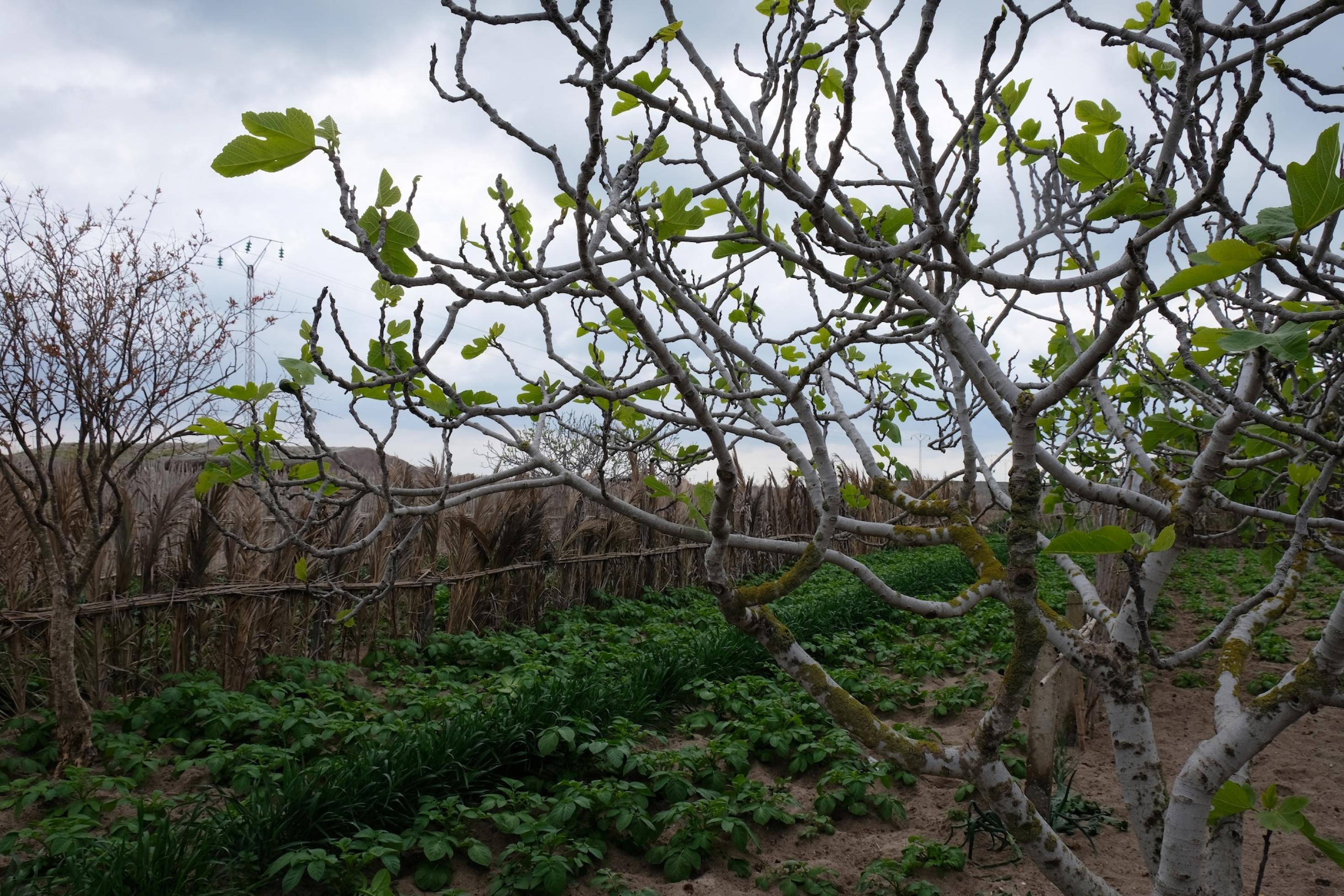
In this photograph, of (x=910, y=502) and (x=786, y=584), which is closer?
(x=786, y=584)

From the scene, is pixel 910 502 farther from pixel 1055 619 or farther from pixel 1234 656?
pixel 1234 656

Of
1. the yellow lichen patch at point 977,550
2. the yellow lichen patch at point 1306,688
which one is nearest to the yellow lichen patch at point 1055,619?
the yellow lichen patch at point 977,550

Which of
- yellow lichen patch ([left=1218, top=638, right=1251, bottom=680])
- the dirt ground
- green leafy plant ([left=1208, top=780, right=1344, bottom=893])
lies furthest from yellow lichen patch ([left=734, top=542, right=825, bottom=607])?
the dirt ground

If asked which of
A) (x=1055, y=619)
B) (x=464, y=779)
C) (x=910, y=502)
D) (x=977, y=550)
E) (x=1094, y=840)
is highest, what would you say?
(x=910, y=502)

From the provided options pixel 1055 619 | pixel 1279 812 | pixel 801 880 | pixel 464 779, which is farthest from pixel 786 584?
pixel 464 779

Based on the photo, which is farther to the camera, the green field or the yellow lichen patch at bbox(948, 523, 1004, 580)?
the green field

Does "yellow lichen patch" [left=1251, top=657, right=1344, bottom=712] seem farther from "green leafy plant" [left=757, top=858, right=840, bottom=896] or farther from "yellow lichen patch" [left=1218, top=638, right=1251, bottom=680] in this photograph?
"green leafy plant" [left=757, top=858, right=840, bottom=896]

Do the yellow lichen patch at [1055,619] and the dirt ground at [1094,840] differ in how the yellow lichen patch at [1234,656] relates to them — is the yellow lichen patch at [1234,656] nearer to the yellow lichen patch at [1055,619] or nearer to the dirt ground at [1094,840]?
the yellow lichen patch at [1055,619]

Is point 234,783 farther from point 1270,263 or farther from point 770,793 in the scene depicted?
point 1270,263

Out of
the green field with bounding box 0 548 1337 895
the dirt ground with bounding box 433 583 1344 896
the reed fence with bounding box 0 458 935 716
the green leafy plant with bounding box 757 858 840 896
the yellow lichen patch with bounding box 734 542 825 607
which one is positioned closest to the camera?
the yellow lichen patch with bounding box 734 542 825 607

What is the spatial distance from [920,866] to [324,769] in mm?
2212

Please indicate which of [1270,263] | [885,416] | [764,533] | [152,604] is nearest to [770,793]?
[885,416]

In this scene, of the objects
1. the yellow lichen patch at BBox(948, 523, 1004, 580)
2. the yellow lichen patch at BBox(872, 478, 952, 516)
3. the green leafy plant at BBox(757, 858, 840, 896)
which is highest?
the yellow lichen patch at BBox(872, 478, 952, 516)

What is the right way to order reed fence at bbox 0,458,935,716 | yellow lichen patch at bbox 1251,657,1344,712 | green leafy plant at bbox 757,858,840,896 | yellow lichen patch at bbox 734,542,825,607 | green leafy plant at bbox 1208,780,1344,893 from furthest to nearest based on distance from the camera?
1. reed fence at bbox 0,458,935,716
2. green leafy plant at bbox 757,858,840,896
3. yellow lichen patch at bbox 734,542,825,607
4. yellow lichen patch at bbox 1251,657,1344,712
5. green leafy plant at bbox 1208,780,1344,893
